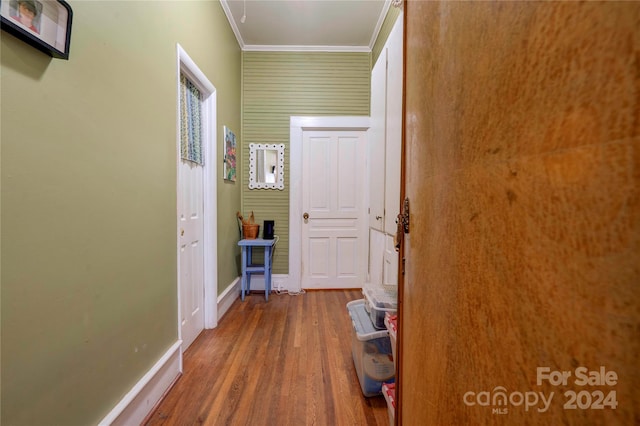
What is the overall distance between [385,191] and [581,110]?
160 centimetres

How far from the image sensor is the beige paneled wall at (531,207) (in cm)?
28

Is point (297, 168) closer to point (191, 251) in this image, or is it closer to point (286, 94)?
point (286, 94)

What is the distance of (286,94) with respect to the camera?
12.0 feet

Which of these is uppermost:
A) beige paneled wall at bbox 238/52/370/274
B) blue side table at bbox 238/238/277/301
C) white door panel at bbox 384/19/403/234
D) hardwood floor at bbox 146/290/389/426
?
beige paneled wall at bbox 238/52/370/274

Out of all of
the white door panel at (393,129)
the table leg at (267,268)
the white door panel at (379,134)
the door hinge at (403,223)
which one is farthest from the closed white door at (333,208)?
the door hinge at (403,223)

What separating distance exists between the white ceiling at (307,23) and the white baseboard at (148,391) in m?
3.12

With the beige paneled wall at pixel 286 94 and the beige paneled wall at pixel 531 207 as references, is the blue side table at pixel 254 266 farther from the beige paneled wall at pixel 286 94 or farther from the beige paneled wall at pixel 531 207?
the beige paneled wall at pixel 531 207

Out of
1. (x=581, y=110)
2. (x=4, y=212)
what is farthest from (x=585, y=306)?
(x=4, y=212)

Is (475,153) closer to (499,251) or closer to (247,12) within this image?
(499,251)

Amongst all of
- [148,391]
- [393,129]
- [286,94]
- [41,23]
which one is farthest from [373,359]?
[286,94]

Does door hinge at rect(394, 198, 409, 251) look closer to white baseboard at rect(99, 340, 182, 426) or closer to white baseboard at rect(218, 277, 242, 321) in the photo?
white baseboard at rect(99, 340, 182, 426)

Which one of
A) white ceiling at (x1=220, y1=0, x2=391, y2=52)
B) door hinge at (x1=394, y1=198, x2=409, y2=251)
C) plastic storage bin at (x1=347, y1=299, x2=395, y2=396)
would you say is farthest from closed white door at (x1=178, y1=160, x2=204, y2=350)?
white ceiling at (x1=220, y1=0, x2=391, y2=52)

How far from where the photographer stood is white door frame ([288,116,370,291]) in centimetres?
366

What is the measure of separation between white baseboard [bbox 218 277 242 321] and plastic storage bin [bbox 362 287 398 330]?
1.67m
